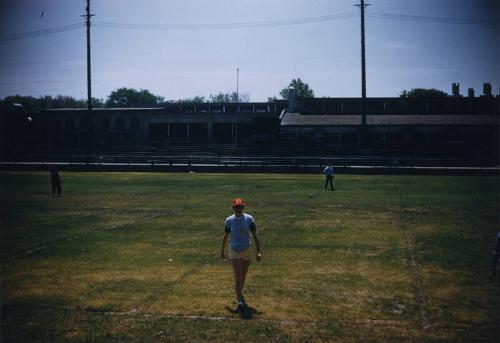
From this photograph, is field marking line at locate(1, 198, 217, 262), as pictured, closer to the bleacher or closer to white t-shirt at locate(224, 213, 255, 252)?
white t-shirt at locate(224, 213, 255, 252)

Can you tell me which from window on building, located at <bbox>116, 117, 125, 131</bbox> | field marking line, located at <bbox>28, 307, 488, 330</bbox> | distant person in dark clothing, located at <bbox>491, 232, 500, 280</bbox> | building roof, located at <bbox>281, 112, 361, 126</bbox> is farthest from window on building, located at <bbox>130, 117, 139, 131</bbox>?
distant person in dark clothing, located at <bbox>491, 232, 500, 280</bbox>

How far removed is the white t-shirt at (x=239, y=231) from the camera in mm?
9258

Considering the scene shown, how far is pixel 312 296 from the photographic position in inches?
386

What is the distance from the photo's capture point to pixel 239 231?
9.33 m

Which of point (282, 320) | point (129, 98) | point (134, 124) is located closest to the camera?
point (282, 320)

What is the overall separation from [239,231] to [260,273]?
2598mm

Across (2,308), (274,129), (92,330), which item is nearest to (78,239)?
(2,308)

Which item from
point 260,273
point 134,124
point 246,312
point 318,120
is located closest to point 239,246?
point 246,312

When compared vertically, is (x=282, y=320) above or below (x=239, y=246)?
below

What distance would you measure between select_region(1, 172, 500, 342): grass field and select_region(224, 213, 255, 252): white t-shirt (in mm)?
1090

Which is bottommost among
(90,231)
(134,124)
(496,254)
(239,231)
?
(90,231)

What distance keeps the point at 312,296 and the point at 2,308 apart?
5.71 metres

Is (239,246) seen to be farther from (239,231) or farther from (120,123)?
(120,123)

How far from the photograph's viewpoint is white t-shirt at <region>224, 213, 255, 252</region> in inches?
364
